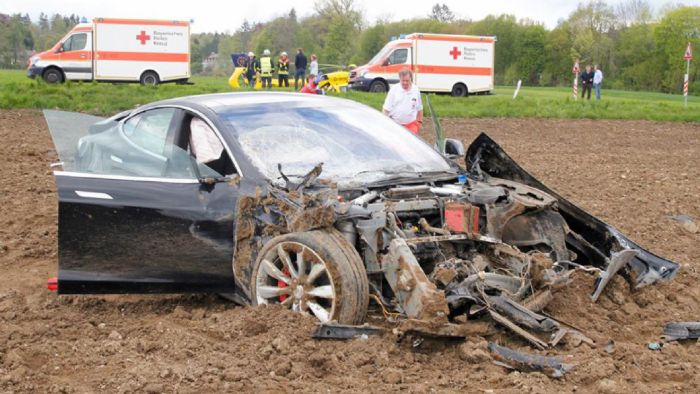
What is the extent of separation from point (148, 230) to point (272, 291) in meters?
1.06

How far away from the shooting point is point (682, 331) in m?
5.09

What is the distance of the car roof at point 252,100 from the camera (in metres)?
6.38

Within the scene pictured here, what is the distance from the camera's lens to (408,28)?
71125mm

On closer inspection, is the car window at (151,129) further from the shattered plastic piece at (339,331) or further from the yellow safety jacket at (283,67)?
the yellow safety jacket at (283,67)

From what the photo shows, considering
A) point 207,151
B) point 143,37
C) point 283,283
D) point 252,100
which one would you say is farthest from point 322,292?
point 143,37

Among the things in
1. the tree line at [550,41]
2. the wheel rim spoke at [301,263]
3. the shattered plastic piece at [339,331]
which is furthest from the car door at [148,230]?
the tree line at [550,41]

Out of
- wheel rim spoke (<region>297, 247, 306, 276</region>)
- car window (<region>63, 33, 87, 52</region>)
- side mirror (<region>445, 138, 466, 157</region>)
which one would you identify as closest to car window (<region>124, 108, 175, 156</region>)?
wheel rim spoke (<region>297, 247, 306, 276</region>)

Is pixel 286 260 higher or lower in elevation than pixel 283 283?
higher

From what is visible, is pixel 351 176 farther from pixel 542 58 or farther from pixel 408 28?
pixel 408 28

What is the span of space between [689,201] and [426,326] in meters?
6.97

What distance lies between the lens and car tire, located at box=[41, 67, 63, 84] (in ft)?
105

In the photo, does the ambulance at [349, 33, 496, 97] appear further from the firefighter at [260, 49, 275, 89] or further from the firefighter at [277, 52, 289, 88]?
the firefighter at [260, 49, 275, 89]

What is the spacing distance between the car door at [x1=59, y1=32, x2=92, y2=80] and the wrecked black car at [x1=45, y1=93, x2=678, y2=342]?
89.4ft

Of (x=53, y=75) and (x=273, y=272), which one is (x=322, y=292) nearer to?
(x=273, y=272)
